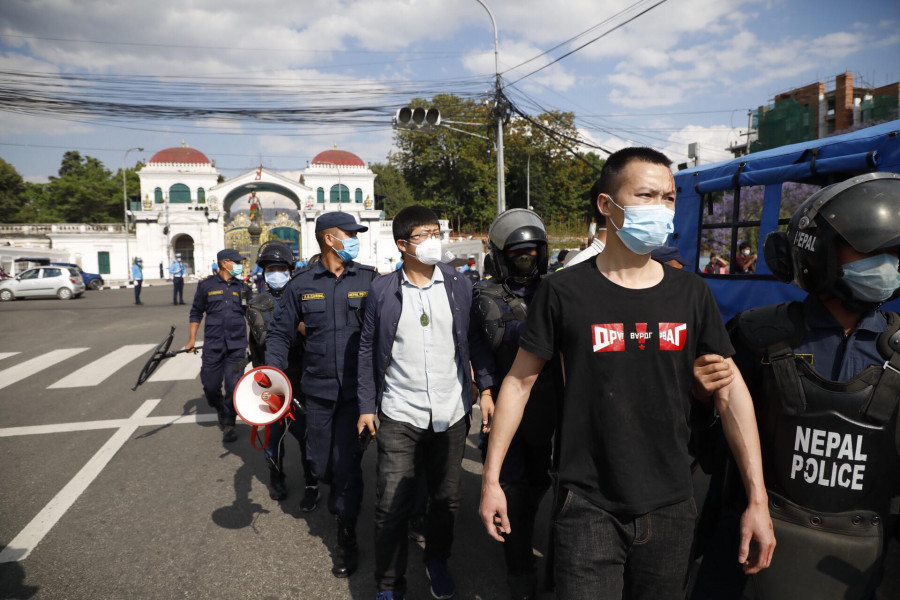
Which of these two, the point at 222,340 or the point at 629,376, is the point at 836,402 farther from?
the point at 222,340

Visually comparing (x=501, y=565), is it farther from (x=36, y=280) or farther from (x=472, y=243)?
(x=36, y=280)

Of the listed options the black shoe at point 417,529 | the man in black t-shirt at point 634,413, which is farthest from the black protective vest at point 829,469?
the black shoe at point 417,529

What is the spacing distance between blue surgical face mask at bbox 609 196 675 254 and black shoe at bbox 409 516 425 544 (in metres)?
2.65

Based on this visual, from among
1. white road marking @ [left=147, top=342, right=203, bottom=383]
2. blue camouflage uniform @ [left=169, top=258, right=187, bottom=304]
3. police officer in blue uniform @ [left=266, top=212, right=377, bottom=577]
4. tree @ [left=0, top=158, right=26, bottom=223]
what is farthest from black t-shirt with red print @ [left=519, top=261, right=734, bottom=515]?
tree @ [left=0, top=158, right=26, bottom=223]

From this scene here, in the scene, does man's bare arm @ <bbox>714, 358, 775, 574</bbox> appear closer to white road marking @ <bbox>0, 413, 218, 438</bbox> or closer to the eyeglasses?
the eyeglasses

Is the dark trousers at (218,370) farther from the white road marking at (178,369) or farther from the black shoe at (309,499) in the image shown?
the white road marking at (178,369)

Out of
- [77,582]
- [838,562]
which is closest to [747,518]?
[838,562]

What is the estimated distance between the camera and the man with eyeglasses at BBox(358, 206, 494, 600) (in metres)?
2.80

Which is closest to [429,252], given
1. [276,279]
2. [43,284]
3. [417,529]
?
[417,529]

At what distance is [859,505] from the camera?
169 centimetres

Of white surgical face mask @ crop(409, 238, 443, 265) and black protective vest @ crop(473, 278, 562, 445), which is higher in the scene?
white surgical face mask @ crop(409, 238, 443, 265)

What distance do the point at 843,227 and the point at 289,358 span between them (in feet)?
11.9

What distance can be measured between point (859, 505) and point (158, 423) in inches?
253

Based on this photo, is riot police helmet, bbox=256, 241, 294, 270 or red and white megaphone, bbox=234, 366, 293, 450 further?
riot police helmet, bbox=256, 241, 294, 270
